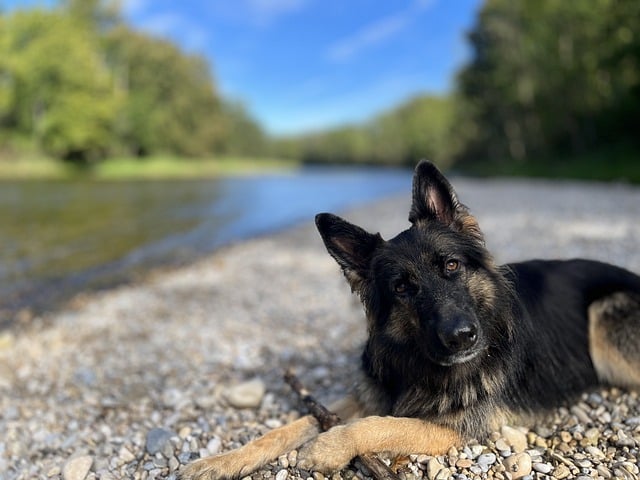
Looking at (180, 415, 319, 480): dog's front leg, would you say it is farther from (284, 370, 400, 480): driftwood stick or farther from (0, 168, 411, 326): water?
(0, 168, 411, 326): water

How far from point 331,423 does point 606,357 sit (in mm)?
2428

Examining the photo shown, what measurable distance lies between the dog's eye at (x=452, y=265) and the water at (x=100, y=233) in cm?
862

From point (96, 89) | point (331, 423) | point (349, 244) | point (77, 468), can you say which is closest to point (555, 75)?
point (349, 244)

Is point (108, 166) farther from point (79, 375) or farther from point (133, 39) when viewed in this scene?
point (79, 375)

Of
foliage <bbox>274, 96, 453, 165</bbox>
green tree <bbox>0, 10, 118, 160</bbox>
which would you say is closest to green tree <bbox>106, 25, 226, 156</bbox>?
green tree <bbox>0, 10, 118, 160</bbox>

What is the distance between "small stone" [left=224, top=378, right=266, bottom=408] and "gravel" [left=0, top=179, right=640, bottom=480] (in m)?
0.01

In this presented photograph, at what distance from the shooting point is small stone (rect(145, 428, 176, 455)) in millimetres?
3947

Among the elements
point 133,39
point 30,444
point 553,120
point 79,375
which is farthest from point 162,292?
point 133,39

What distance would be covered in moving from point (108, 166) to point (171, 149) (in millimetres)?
20194

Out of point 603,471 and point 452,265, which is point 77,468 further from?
point 603,471

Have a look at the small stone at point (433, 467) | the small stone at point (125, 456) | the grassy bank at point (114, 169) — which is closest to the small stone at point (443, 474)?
the small stone at point (433, 467)

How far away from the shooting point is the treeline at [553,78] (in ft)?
106

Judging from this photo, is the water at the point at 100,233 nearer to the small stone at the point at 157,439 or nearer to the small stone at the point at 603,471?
the small stone at the point at 157,439

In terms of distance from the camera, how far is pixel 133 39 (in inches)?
2864
